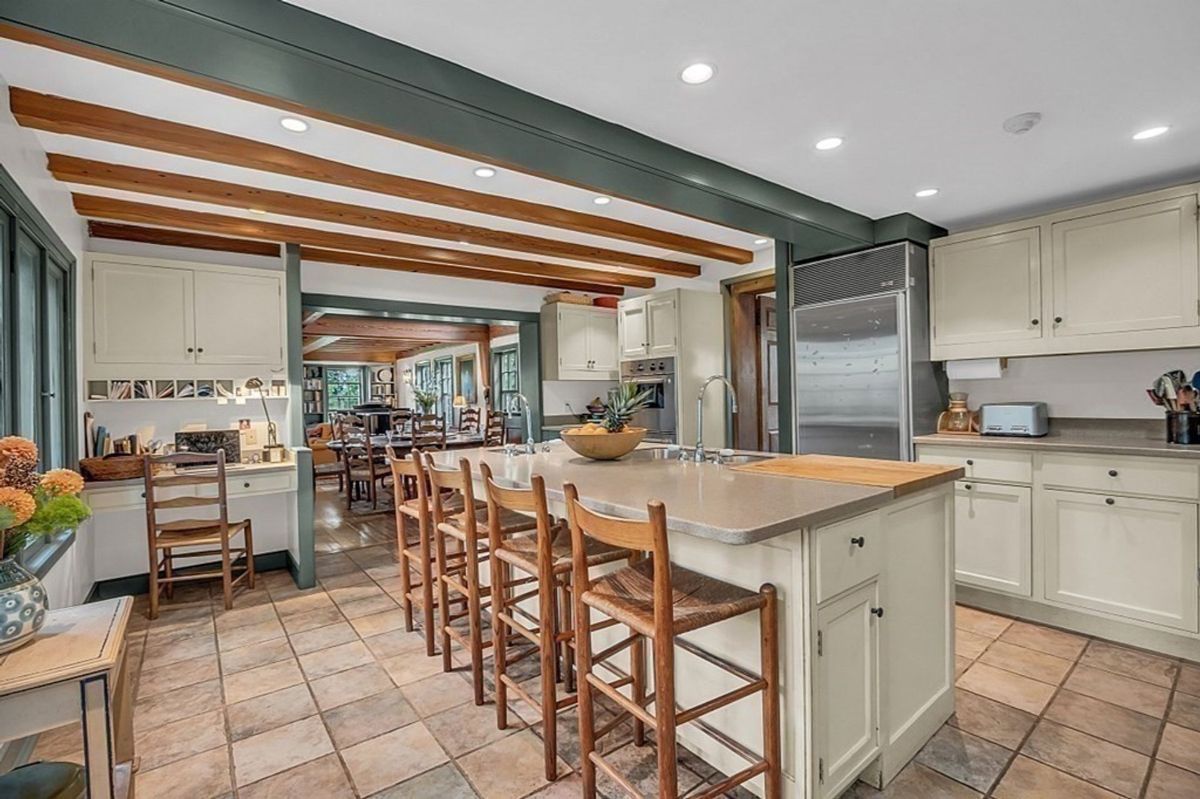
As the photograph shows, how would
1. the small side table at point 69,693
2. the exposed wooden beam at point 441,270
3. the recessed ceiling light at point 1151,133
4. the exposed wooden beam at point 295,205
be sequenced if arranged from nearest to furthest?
the small side table at point 69,693 < the recessed ceiling light at point 1151,133 < the exposed wooden beam at point 295,205 < the exposed wooden beam at point 441,270

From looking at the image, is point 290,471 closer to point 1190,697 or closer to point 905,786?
point 905,786

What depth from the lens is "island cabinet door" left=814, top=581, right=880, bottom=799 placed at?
61.1 inches

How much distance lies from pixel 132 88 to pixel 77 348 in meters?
2.04

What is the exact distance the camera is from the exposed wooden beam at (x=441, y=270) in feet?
14.7

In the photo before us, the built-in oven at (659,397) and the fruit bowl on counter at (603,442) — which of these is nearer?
the fruit bowl on counter at (603,442)

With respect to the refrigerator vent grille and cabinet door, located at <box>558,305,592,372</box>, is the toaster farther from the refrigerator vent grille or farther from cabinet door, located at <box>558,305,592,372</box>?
cabinet door, located at <box>558,305,592,372</box>

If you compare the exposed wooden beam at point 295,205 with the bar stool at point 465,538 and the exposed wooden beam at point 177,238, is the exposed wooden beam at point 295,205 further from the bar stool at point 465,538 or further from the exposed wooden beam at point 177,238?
the bar stool at point 465,538

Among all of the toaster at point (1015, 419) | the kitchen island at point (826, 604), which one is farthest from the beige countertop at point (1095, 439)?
the kitchen island at point (826, 604)

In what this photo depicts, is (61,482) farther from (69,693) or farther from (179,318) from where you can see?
(179,318)

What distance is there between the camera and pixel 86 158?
2.66m

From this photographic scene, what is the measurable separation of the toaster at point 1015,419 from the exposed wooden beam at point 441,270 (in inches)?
146

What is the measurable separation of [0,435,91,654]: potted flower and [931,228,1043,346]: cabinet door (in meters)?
4.16

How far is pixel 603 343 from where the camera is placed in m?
6.23

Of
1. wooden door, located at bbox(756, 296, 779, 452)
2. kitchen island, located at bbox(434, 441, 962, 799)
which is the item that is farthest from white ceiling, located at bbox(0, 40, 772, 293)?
kitchen island, located at bbox(434, 441, 962, 799)
